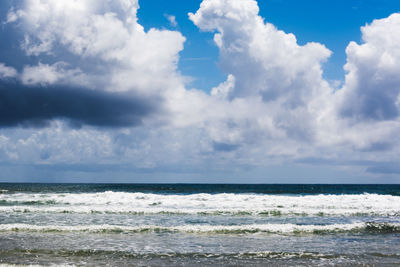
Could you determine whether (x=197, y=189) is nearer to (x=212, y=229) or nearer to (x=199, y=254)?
(x=212, y=229)

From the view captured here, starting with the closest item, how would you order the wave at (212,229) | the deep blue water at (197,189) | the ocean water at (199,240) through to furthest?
A: the ocean water at (199,240) < the wave at (212,229) < the deep blue water at (197,189)

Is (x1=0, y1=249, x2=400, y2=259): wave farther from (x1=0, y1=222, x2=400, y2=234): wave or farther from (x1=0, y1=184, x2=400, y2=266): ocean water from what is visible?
(x1=0, y1=222, x2=400, y2=234): wave

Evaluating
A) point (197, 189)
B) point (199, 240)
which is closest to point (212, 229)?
point (199, 240)

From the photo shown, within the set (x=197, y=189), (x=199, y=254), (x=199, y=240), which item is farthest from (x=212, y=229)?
(x=197, y=189)

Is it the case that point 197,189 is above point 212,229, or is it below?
below

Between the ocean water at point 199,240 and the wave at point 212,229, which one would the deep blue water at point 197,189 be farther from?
the wave at point 212,229

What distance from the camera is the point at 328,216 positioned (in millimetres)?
23938

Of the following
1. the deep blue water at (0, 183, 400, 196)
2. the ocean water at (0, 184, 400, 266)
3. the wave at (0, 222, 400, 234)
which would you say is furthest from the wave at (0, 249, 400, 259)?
the deep blue water at (0, 183, 400, 196)

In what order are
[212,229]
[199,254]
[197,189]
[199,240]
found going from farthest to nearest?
[197,189] → [212,229] → [199,240] → [199,254]

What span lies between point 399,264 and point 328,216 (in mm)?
13013

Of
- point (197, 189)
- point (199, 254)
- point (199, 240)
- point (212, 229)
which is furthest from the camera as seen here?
point (197, 189)

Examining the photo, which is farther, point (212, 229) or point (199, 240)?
point (212, 229)

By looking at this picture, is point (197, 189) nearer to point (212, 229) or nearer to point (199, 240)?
point (212, 229)

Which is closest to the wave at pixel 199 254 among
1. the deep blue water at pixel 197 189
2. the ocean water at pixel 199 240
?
the ocean water at pixel 199 240
